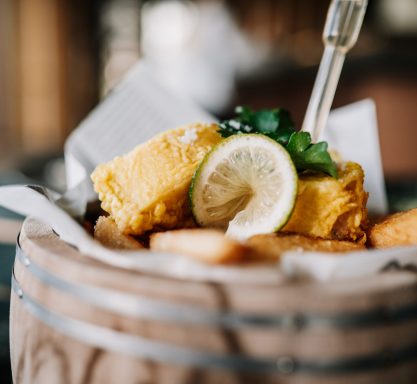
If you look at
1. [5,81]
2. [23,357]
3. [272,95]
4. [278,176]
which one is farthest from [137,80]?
[5,81]

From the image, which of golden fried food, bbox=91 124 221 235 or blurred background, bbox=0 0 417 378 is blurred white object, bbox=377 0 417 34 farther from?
golden fried food, bbox=91 124 221 235

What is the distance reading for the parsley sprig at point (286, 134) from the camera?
70cm

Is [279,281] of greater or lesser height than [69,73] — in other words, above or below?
above

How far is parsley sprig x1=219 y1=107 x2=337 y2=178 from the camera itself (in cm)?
70

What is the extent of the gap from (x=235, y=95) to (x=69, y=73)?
5.71ft

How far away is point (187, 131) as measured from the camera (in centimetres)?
76

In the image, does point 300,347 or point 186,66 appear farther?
point 186,66

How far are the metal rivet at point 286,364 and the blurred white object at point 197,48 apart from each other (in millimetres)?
4617

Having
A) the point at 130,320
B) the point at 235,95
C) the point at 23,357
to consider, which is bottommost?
the point at 235,95

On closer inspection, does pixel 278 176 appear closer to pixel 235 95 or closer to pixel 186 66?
pixel 235 95

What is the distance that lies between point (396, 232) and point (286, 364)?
0.96 feet

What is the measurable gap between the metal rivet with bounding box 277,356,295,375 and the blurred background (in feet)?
10.3

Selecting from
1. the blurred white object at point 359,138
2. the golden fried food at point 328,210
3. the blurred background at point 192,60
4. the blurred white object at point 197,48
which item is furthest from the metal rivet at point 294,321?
the blurred white object at point 197,48

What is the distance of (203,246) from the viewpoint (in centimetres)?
55
